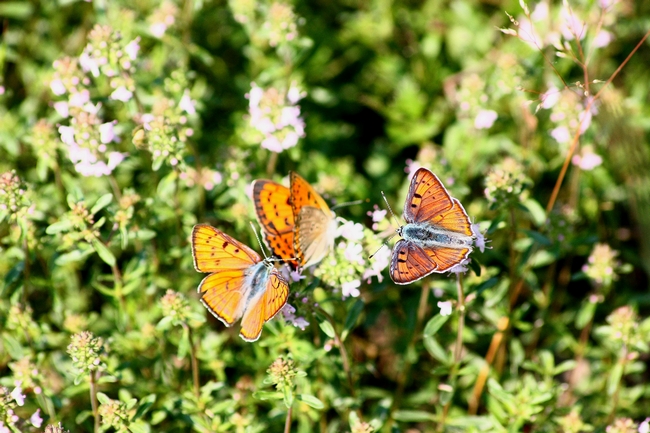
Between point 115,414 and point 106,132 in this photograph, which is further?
point 106,132

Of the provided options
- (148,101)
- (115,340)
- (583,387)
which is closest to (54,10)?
(148,101)

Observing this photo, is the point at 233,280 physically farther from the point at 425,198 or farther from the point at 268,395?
the point at 425,198

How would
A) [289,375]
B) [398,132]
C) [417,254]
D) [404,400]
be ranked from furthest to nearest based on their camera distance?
[398,132]
[404,400]
[289,375]
[417,254]

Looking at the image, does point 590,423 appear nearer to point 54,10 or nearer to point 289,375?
point 289,375

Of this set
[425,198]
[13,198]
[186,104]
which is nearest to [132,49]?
[186,104]

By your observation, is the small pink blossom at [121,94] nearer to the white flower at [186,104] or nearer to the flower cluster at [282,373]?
the white flower at [186,104]

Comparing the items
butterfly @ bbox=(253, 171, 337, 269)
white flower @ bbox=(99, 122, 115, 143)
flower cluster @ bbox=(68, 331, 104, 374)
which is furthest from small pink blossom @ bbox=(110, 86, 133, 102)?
flower cluster @ bbox=(68, 331, 104, 374)
